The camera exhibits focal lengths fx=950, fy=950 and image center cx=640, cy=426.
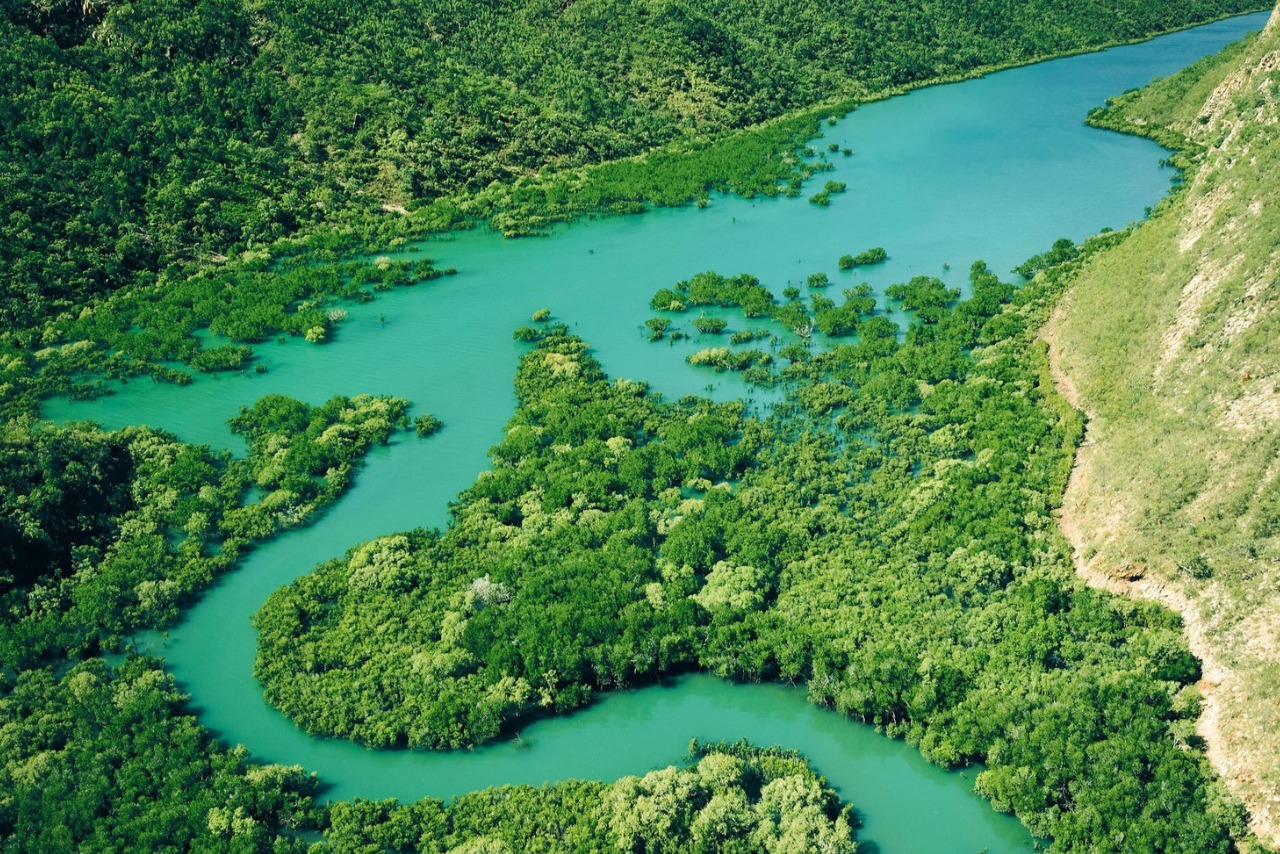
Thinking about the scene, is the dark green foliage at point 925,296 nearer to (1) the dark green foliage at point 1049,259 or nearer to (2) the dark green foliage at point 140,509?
(1) the dark green foliage at point 1049,259

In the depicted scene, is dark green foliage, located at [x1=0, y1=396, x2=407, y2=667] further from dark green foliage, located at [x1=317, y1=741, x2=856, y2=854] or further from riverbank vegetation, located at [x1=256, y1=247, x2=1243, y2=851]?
dark green foliage, located at [x1=317, y1=741, x2=856, y2=854]

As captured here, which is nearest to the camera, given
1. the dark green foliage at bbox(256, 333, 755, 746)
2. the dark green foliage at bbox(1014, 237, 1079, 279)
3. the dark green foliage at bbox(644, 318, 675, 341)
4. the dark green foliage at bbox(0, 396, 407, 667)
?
the dark green foliage at bbox(256, 333, 755, 746)

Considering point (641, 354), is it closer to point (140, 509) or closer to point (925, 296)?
point (925, 296)

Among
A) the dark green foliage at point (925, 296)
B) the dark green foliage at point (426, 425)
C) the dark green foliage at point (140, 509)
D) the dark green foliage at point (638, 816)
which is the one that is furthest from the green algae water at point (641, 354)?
the dark green foliage at point (925, 296)

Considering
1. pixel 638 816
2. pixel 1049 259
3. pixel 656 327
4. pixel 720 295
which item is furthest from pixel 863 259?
pixel 638 816

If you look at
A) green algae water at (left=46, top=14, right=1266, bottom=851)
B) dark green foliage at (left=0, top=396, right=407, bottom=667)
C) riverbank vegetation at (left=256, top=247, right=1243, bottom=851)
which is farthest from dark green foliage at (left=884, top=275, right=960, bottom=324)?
dark green foliage at (left=0, top=396, right=407, bottom=667)

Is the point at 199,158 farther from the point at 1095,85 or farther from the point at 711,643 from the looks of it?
the point at 1095,85
